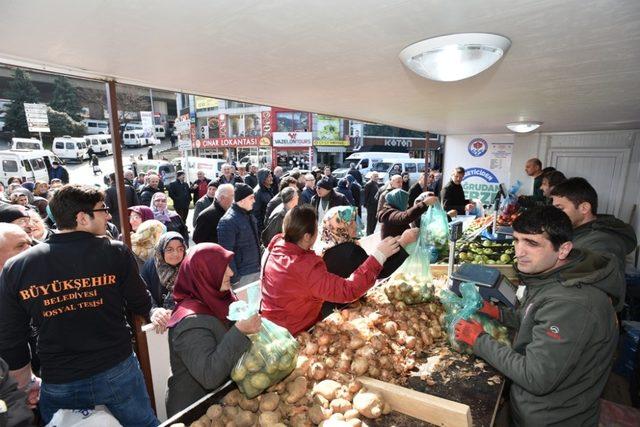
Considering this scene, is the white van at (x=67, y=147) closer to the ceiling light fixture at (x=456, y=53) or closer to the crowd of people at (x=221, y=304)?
the crowd of people at (x=221, y=304)

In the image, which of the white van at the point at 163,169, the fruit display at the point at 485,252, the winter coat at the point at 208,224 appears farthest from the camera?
the white van at the point at 163,169

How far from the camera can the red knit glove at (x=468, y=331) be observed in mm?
1908

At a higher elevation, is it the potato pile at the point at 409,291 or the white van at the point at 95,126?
the white van at the point at 95,126

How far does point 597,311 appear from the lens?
157cm

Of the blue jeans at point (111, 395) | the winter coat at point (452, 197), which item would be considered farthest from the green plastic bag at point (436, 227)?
the winter coat at point (452, 197)

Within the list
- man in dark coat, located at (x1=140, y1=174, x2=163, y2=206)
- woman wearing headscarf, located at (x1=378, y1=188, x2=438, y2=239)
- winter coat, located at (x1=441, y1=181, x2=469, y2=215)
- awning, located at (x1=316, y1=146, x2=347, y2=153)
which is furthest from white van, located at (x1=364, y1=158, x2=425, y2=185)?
woman wearing headscarf, located at (x1=378, y1=188, x2=438, y2=239)

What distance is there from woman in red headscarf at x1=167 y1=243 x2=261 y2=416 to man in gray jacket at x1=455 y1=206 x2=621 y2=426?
1283 millimetres

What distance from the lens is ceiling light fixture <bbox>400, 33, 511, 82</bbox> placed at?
1655mm

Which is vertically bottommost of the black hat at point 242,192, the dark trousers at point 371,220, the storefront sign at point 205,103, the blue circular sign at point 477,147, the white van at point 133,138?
the dark trousers at point 371,220

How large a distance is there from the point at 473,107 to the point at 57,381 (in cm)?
477

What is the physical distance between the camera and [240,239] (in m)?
4.46

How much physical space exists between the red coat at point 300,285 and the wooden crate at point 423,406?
598 millimetres

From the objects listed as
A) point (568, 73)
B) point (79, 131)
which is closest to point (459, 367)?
point (568, 73)

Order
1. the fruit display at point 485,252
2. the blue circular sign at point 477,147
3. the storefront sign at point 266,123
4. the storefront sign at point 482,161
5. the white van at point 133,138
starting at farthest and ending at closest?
the white van at point 133,138, the storefront sign at point 266,123, the blue circular sign at point 477,147, the storefront sign at point 482,161, the fruit display at point 485,252
